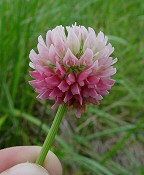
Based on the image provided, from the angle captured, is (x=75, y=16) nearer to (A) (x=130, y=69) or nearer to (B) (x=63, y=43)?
(A) (x=130, y=69)

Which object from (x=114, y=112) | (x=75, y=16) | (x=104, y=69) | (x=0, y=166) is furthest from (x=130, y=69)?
(x=104, y=69)

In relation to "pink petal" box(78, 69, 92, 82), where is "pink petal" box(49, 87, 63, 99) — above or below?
below

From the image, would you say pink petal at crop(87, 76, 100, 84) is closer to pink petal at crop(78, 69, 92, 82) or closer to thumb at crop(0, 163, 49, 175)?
pink petal at crop(78, 69, 92, 82)

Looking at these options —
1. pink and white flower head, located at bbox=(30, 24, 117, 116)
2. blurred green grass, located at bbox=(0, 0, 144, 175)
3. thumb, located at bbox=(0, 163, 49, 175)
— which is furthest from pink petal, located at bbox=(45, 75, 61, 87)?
blurred green grass, located at bbox=(0, 0, 144, 175)

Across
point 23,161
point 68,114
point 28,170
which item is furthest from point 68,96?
point 68,114

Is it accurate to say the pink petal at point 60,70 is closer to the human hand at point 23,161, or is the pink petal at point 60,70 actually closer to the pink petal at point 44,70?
the pink petal at point 44,70

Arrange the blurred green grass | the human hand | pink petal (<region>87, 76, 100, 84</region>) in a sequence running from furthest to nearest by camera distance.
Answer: the blurred green grass < the human hand < pink petal (<region>87, 76, 100, 84</region>)

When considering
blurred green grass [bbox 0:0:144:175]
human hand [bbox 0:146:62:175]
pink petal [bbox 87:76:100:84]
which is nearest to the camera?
pink petal [bbox 87:76:100:84]
